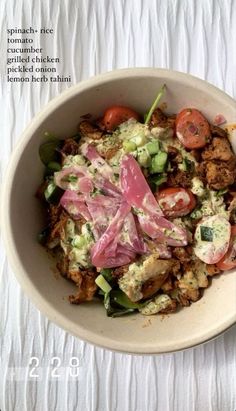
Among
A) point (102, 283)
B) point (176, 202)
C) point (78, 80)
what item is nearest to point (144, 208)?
point (176, 202)

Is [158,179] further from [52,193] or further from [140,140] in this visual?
[52,193]

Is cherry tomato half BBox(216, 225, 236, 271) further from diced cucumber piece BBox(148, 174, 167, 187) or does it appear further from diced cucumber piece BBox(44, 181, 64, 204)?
diced cucumber piece BBox(44, 181, 64, 204)

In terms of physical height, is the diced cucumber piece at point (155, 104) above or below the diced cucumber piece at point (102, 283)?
above

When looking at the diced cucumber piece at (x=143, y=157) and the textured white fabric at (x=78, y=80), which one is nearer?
the diced cucumber piece at (x=143, y=157)

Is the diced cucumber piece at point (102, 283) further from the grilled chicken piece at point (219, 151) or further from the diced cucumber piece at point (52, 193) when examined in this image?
the grilled chicken piece at point (219, 151)

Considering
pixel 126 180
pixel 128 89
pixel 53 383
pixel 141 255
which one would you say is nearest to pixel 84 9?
pixel 128 89

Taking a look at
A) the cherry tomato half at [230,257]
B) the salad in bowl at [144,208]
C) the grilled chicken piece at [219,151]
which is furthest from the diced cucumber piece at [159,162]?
the cherry tomato half at [230,257]

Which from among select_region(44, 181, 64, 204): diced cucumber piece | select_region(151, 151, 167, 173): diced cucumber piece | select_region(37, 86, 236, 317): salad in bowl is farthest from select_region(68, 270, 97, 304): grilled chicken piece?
select_region(151, 151, 167, 173): diced cucumber piece
